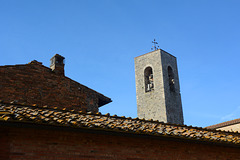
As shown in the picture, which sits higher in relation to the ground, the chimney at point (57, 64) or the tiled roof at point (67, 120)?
the chimney at point (57, 64)

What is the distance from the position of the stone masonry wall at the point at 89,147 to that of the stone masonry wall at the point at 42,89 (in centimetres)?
537

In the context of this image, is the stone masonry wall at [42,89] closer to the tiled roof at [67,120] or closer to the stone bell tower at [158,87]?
the tiled roof at [67,120]

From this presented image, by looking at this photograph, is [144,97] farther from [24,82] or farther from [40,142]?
[40,142]

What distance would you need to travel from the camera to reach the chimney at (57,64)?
1354 centimetres

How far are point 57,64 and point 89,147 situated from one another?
7300 millimetres

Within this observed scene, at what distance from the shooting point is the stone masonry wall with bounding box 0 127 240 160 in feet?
20.8

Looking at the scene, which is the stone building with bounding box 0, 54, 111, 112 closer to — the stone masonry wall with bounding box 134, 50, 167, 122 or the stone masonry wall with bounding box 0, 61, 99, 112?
the stone masonry wall with bounding box 0, 61, 99, 112

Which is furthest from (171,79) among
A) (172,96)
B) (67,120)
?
(67,120)

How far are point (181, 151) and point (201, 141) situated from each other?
62 cm

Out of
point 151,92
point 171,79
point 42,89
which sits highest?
point 171,79

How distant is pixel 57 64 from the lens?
539 inches

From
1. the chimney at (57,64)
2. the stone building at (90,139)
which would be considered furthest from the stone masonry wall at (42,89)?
the stone building at (90,139)

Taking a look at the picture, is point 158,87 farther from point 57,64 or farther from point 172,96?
point 57,64

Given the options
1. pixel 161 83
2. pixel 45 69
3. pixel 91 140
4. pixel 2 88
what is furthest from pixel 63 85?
pixel 161 83
